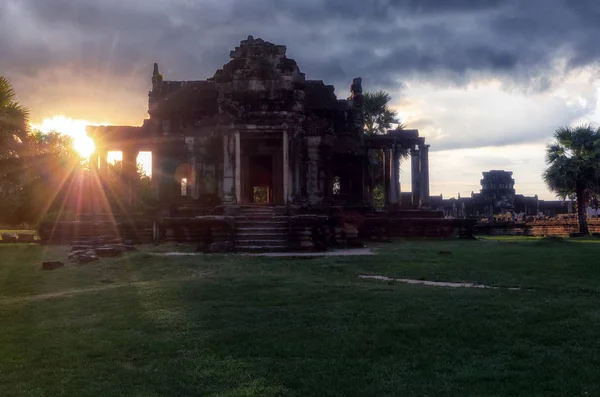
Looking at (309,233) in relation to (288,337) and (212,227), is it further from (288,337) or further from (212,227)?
(288,337)

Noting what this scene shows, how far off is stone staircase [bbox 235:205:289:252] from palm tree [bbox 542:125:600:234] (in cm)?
2546

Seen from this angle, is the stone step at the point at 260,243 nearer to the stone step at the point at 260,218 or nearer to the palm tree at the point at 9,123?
the stone step at the point at 260,218

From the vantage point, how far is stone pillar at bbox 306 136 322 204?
28859 mm

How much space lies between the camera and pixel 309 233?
2206 centimetres

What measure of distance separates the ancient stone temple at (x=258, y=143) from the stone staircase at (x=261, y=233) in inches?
72.2

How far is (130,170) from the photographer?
3234 centimetres

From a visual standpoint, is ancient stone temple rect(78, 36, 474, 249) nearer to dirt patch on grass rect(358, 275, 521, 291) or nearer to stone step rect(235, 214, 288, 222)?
stone step rect(235, 214, 288, 222)

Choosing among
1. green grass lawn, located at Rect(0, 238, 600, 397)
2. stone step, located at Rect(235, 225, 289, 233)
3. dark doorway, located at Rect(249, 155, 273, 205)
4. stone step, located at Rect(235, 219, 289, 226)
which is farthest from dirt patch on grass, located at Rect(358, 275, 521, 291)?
dark doorway, located at Rect(249, 155, 273, 205)

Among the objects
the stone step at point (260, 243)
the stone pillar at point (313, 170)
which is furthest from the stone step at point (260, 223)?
the stone pillar at point (313, 170)

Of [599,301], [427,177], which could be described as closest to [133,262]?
[599,301]

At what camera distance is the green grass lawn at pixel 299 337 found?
545 cm

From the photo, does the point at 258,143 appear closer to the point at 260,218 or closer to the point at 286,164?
the point at 286,164

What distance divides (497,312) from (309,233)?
14129 millimetres

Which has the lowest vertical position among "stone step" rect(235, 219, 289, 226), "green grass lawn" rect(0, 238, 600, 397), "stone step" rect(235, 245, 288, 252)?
"green grass lawn" rect(0, 238, 600, 397)
